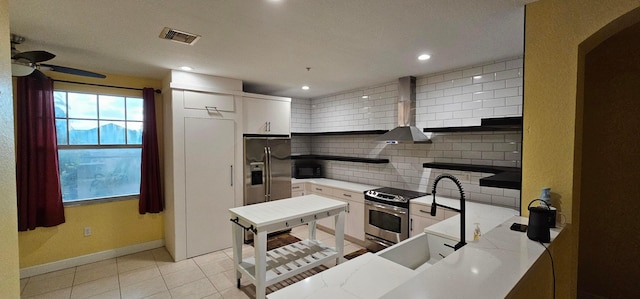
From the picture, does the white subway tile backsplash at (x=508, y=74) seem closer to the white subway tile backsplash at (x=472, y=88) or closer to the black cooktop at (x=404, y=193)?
the white subway tile backsplash at (x=472, y=88)

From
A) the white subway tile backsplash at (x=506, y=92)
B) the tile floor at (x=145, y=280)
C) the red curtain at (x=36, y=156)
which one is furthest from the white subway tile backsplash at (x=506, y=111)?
the red curtain at (x=36, y=156)

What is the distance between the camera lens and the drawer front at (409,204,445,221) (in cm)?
302

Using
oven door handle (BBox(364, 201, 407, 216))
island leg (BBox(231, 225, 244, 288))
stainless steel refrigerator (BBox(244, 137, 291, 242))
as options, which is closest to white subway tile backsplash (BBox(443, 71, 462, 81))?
oven door handle (BBox(364, 201, 407, 216))

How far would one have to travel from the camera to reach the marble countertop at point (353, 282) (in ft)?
4.03

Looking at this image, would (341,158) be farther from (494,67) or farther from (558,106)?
(558,106)

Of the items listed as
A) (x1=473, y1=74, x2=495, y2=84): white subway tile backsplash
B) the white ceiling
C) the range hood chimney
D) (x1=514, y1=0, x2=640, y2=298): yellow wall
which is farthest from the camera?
the range hood chimney

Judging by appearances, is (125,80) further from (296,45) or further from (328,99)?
(328,99)

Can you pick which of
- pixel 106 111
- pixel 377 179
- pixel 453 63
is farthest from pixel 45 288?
pixel 453 63

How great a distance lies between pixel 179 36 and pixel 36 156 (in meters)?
2.37

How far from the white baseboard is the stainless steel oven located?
10.2 ft

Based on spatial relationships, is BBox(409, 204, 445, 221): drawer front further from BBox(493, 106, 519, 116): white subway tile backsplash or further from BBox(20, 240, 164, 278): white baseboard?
BBox(20, 240, 164, 278): white baseboard

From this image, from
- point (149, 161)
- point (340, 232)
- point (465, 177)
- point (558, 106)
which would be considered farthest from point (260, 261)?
point (465, 177)

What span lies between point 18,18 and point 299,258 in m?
3.06

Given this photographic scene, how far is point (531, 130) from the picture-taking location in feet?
5.66
